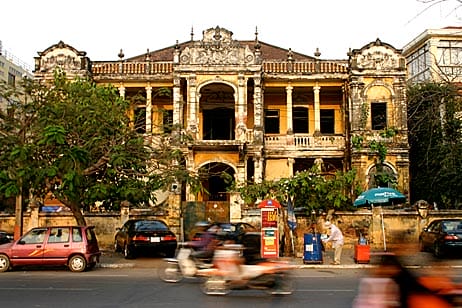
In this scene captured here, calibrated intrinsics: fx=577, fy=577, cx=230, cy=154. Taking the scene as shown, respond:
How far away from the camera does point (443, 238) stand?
20609mm

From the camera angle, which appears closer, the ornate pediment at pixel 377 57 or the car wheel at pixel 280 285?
the car wheel at pixel 280 285

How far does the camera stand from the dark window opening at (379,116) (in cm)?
3284

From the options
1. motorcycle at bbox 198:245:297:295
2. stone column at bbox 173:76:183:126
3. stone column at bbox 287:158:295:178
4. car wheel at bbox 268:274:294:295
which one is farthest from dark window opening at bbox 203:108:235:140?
car wheel at bbox 268:274:294:295

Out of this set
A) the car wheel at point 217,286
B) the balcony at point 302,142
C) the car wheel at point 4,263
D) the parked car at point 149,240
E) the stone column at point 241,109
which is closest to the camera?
the car wheel at point 217,286

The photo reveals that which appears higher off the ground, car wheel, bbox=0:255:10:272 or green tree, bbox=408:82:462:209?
green tree, bbox=408:82:462:209

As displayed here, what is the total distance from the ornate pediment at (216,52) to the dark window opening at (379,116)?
300 inches

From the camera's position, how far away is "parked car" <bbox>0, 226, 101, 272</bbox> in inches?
690

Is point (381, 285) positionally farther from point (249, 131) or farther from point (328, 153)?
point (328, 153)

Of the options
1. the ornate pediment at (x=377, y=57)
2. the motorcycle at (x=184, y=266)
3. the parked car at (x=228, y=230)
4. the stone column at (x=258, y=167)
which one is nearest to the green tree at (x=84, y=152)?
the parked car at (x=228, y=230)

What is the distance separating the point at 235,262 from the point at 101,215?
14.4m

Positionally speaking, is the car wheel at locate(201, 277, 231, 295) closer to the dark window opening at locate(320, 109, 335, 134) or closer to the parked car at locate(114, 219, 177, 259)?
the parked car at locate(114, 219, 177, 259)

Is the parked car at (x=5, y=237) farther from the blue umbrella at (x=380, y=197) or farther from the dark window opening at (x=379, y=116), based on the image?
the dark window opening at (x=379, y=116)

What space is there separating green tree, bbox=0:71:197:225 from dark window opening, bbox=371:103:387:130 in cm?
1417

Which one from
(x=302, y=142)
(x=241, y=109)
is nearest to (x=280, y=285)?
(x=241, y=109)
